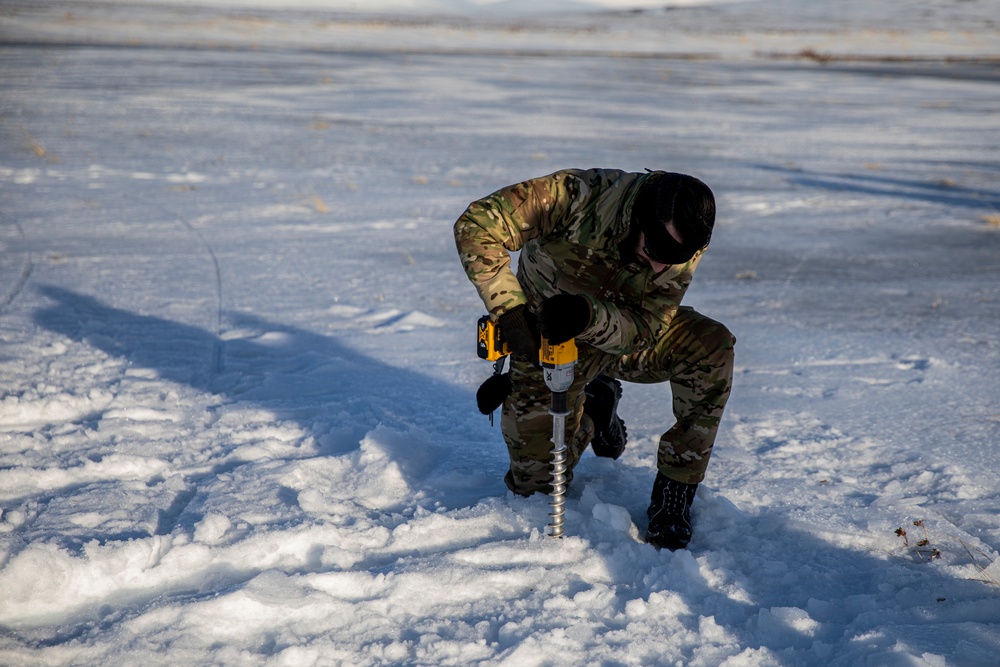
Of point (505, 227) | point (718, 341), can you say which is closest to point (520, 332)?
point (505, 227)

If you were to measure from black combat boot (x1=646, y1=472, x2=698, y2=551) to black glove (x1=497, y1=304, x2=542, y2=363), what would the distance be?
747 mm

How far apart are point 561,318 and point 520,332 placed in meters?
0.13

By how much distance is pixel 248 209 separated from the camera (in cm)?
795

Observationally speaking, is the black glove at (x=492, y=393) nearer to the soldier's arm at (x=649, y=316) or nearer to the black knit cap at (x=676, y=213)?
the soldier's arm at (x=649, y=316)

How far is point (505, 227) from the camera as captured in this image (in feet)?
8.54

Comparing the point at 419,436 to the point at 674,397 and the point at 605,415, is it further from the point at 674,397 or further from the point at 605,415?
the point at 674,397

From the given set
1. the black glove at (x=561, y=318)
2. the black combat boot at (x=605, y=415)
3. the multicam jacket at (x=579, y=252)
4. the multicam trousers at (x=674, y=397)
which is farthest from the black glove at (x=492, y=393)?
the black glove at (x=561, y=318)

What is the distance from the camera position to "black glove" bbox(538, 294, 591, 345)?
2268 mm

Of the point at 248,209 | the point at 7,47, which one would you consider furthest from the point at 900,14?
the point at 248,209

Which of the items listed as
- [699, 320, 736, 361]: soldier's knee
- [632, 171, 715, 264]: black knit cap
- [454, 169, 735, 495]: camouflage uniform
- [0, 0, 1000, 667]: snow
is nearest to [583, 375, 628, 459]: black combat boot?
[0, 0, 1000, 667]: snow

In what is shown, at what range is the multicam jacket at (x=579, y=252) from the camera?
2.48 meters

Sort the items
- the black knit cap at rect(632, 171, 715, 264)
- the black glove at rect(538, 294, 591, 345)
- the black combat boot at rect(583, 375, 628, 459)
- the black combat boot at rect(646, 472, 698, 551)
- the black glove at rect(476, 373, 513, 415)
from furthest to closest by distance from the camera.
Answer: the black combat boot at rect(583, 375, 628, 459)
the black glove at rect(476, 373, 513, 415)
the black combat boot at rect(646, 472, 698, 551)
the black knit cap at rect(632, 171, 715, 264)
the black glove at rect(538, 294, 591, 345)

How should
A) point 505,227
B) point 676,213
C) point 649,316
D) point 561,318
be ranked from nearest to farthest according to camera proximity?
point 561,318 → point 676,213 → point 505,227 → point 649,316

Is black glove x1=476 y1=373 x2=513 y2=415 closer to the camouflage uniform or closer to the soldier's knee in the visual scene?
the camouflage uniform
